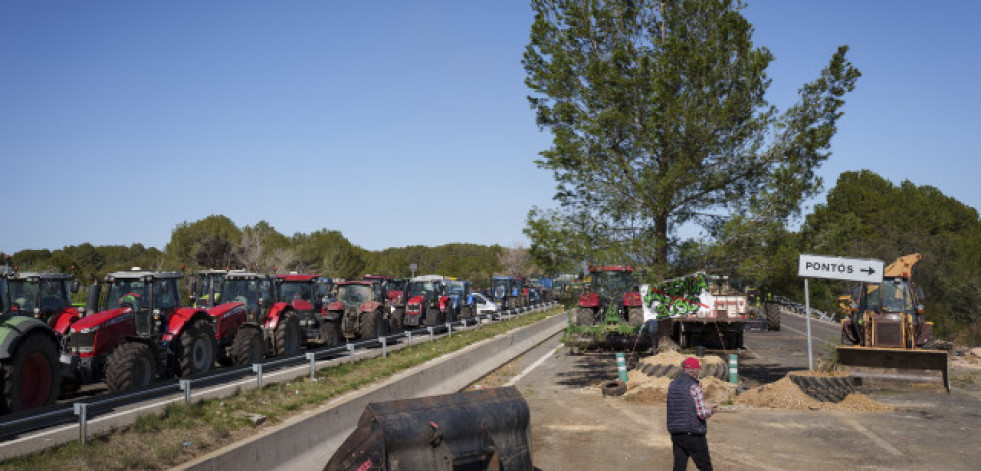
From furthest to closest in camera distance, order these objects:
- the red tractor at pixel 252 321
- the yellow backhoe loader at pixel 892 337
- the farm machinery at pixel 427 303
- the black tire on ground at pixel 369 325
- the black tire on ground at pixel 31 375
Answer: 1. the farm machinery at pixel 427 303
2. the black tire on ground at pixel 369 325
3. the yellow backhoe loader at pixel 892 337
4. the red tractor at pixel 252 321
5. the black tire on ground at pixel 31 375

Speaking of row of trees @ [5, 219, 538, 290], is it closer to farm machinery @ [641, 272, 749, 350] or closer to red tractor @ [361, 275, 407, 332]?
red tractor @ [361, 275, 407, 332]

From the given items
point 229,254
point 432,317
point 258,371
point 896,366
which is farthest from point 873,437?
point 229,254

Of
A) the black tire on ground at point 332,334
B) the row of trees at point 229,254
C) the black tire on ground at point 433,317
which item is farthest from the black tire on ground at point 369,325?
the row of trees at point 229,254

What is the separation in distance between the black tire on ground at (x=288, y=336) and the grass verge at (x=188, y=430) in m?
3.62

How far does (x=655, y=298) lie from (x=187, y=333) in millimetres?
9135

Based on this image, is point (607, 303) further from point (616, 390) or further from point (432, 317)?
point (616, 390)

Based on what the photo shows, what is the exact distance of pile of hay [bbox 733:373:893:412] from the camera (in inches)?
547

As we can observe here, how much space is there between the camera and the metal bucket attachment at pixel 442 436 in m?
6.55

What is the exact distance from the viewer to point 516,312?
38.9 meters

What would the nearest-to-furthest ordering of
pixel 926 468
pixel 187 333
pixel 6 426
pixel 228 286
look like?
pixel 6 426, pixel 926 468, pixel 187 333, pixel 228 286

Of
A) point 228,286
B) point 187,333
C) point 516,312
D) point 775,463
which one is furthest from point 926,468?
point 516,312

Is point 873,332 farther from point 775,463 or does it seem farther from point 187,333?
point 187,333

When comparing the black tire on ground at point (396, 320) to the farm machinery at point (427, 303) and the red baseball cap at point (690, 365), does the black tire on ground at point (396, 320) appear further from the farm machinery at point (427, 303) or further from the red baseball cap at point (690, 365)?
the red baseball cap at point (690, 365)

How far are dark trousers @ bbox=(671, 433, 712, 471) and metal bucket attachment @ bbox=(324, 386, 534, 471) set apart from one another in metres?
1.49
